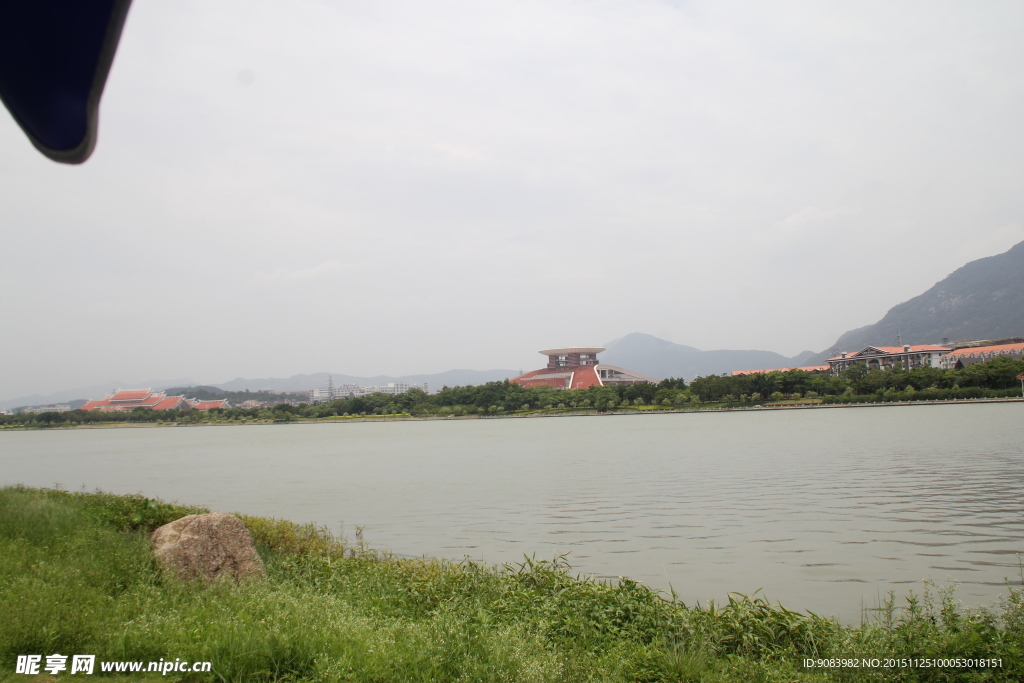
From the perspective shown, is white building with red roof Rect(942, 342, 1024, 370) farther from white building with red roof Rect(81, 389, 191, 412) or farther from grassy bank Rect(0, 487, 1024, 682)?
white building with red roof Rect(81, 389, 191, 412)

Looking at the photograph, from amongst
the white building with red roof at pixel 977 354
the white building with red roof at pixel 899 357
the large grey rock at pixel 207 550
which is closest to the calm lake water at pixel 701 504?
the large grey rock at pixel 207 550

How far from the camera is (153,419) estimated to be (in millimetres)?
108938

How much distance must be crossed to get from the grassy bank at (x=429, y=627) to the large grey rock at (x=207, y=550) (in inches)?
7.9

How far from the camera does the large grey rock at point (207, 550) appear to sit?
22.1ft

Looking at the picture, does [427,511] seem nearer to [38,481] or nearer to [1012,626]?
[1012,626]

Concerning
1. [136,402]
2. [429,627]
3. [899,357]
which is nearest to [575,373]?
[899,357]

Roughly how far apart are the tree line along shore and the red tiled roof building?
770 inches

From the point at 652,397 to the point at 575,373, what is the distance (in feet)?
121

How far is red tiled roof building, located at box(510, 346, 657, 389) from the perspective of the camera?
115 m

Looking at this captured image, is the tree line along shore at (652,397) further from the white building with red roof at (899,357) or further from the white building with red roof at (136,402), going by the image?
the white building with red roof at (899,357)

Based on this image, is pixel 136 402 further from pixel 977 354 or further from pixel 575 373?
pixel 977 354

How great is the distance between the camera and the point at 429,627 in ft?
17.6

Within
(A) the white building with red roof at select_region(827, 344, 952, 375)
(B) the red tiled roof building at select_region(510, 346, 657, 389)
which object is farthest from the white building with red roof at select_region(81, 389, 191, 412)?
(A) the white building with red roof at select_region(827, 344, 952, 375)

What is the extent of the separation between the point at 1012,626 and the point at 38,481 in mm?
30719
